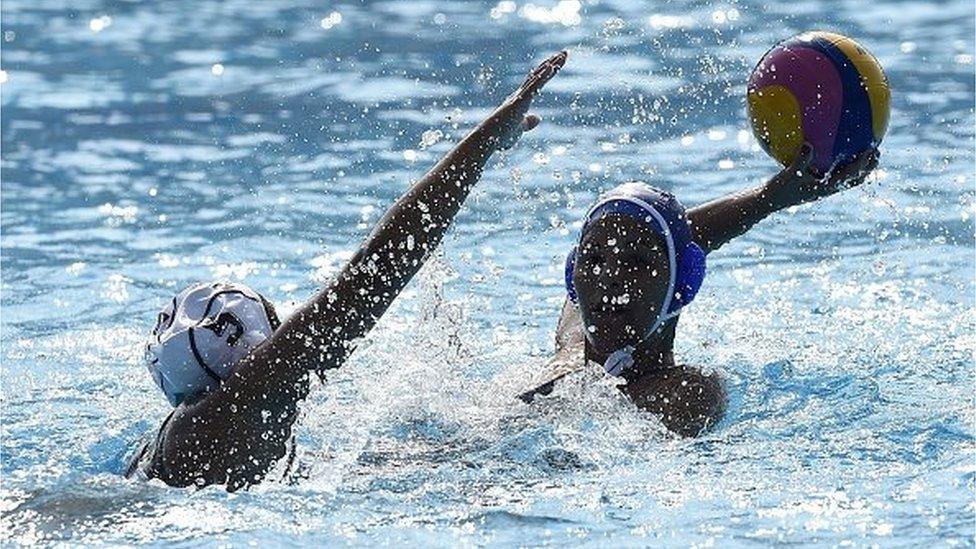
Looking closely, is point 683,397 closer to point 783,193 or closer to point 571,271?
point 571,271

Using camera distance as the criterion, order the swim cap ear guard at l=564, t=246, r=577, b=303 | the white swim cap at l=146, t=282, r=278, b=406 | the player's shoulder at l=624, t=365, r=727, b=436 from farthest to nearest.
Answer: the swim cap ear guard at l=564, t=246, r=577, b=303
the player's shoulder at l=624, t=365, r=727, b=436
the white swim cap at l=146, t=282, r=278, b=406

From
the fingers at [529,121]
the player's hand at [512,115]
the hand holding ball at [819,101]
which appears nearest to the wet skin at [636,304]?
the hand holding ball at [819,101]

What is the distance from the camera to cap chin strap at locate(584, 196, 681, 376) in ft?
14.5

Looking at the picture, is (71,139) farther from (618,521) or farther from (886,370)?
(618,521)

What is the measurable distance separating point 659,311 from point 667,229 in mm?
208

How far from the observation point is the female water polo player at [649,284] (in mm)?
4359

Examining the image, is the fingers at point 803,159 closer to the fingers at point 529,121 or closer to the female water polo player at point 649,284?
the female water polo player at point 649,284

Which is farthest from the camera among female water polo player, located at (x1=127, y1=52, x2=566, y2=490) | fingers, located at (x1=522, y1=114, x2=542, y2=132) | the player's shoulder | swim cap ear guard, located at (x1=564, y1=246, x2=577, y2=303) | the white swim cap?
swim cap ear guard, located at (x1=564, y1=246, x2=577, y2=303)

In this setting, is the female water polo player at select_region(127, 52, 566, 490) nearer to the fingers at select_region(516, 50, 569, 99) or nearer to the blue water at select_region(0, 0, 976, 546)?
the fingers at select_region(516, 50, 569, 99)

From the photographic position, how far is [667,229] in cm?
442

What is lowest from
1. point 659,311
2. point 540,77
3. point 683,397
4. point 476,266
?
point 476,266

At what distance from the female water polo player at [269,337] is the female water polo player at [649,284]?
70 cm

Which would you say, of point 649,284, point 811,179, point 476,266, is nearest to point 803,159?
point 811,179

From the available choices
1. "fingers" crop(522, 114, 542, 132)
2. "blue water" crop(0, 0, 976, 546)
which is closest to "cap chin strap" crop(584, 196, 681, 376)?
"blue water" crop(0, 0, 976, 546)
